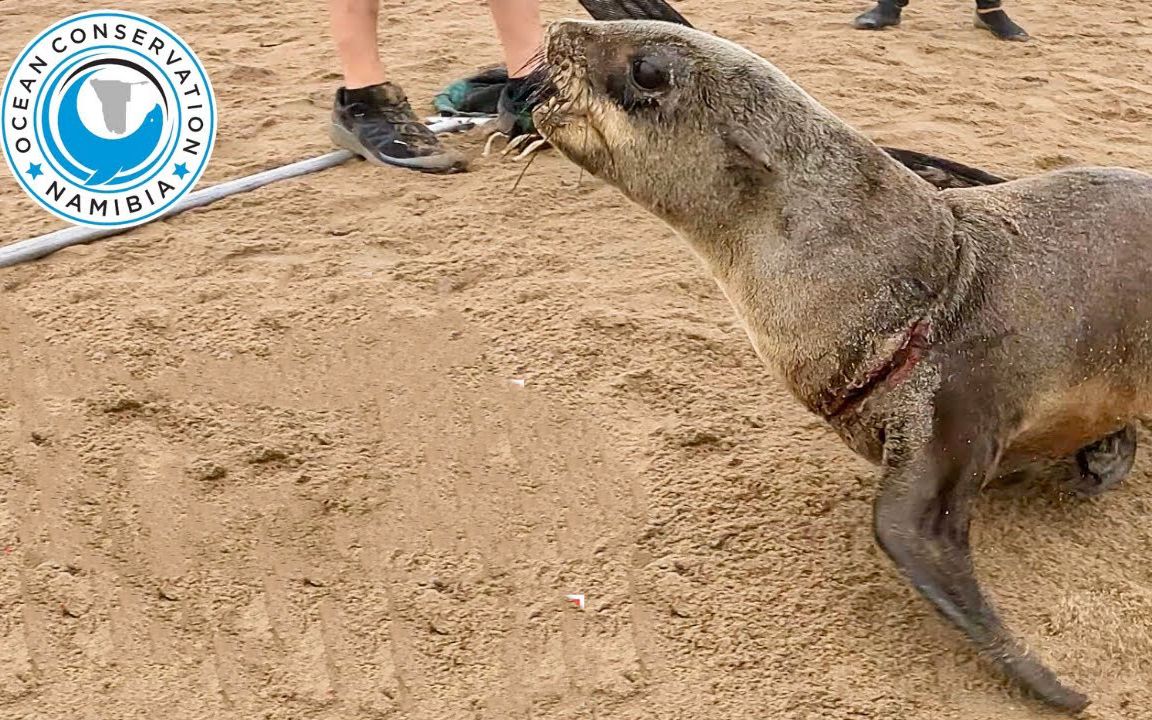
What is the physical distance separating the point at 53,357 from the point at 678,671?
2.16 m

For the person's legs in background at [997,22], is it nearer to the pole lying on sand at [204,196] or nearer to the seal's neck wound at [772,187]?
the pole lying on sand at [204,196]

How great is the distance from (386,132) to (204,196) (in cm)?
77

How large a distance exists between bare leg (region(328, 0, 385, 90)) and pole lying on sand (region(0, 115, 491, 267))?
0.31 m

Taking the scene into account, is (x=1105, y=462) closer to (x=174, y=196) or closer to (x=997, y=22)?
(x=174, y=196)

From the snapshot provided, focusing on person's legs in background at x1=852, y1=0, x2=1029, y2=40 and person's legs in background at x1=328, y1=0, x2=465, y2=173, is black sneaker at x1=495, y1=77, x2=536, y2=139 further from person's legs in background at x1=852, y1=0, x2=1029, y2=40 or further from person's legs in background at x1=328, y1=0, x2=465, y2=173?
person's legs in background at x1=852, y1=0, x2=1029, y2=40

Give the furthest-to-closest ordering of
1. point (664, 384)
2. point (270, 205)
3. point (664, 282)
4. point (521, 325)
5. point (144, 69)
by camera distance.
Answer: point (144, 69) → point (270, 205) → point (664, 282) → point (521, 325) → point (664, 384)

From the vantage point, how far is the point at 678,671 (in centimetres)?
253

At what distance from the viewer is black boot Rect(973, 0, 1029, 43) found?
21.6 feet

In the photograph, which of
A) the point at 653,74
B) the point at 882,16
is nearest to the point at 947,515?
the point at 653,74

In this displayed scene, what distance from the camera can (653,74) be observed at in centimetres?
249

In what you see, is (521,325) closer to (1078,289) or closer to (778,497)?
(778,497)

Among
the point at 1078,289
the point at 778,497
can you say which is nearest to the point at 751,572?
the point at 778,497

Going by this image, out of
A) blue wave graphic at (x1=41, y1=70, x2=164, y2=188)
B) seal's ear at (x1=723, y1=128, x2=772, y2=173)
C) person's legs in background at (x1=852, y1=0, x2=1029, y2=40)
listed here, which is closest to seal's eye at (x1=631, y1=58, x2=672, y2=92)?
seal's ear at (x1=723, y1=128, x2=772, y2=173)

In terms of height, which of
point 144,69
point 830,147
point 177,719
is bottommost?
point 177,719
